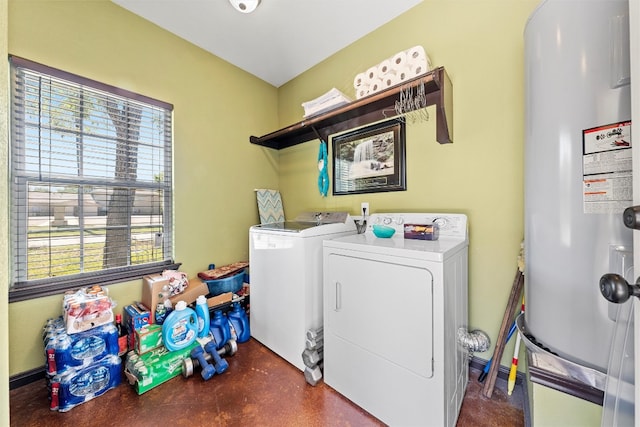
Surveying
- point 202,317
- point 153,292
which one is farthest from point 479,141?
point 153,292

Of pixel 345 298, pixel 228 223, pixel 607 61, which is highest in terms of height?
pixel 607 61

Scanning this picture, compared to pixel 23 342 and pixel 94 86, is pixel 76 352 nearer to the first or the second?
pixel 23 342

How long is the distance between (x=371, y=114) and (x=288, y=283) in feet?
5.32

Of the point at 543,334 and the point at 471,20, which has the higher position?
the point at 471,20

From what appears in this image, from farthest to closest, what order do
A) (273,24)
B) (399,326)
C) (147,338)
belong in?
(273,24) → (147,338) → (399,326)

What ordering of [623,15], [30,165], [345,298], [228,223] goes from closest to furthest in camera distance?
[623,15] → [345,298] → [30,165] → [228,223]

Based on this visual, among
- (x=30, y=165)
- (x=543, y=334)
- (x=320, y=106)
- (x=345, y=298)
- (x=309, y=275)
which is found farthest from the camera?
(x=320, y=106)

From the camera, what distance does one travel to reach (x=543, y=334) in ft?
2.85

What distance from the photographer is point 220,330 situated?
1.94 meters

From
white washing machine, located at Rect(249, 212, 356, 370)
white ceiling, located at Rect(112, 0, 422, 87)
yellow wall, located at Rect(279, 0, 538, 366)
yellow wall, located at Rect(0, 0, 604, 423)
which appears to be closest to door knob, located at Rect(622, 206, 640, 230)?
yellow wall, located at Rect(0, 0, 604, 423)

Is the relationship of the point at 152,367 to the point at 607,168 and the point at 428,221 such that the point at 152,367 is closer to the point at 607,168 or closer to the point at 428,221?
the point at 428,221

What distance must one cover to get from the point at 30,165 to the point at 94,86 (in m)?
0.70

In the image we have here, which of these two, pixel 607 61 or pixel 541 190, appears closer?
pixel 607 61

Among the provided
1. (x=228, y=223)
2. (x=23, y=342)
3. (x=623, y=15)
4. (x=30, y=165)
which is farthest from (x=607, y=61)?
(x=23, y=342)
